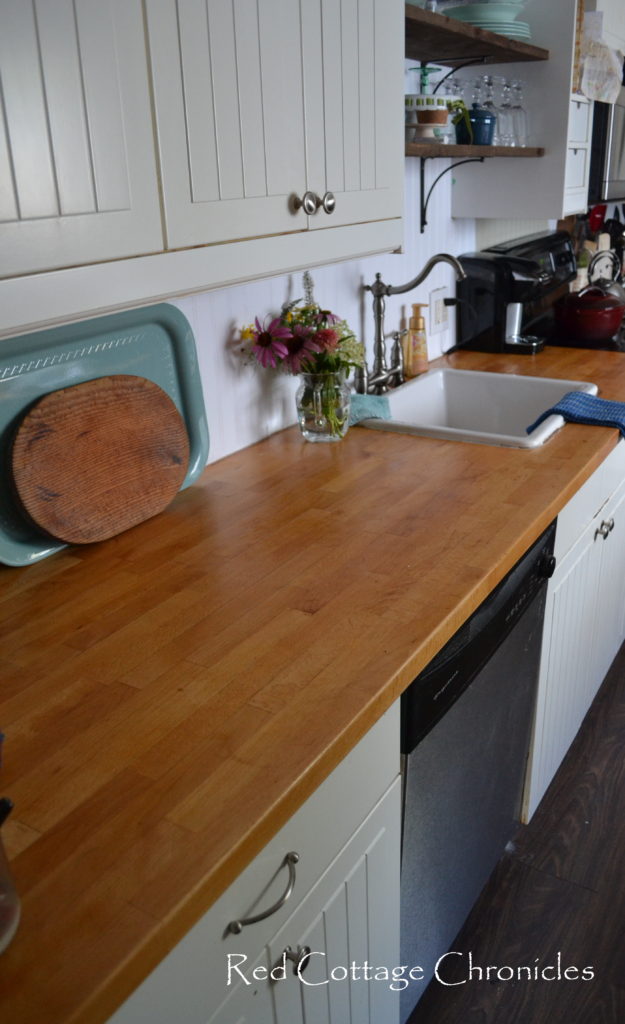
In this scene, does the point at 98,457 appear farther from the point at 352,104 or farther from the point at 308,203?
the point at 352,104

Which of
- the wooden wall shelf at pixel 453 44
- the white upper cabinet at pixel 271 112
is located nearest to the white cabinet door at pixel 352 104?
the white upper cabinet at pixel 271 112

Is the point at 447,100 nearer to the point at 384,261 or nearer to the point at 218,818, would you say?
the point at 384,261

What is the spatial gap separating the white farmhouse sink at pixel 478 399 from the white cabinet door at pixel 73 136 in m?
1.16

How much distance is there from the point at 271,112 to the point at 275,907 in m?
1.03

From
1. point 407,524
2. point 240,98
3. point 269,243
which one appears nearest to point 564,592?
point 407,524

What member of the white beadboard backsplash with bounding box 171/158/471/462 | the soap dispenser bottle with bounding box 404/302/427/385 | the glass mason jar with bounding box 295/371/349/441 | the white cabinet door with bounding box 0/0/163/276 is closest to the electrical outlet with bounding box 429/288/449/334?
the white beadboard backsplash with bounding box 171/158/471/462

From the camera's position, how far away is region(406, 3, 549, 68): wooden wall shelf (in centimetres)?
167

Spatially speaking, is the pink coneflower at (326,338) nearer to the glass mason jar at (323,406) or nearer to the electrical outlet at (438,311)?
the glass mason jar at (323,406)

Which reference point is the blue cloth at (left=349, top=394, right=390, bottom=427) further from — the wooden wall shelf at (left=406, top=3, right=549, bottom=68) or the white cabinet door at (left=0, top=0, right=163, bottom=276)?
the white cabinet door at (left=0, top=0, right=163, bottom=276)

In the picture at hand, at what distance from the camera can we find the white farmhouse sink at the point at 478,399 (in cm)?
217

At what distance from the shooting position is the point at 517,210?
8.07ft

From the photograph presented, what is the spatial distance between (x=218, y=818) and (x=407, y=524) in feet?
2.32

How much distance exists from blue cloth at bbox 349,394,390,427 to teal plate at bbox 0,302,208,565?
1.49 ft

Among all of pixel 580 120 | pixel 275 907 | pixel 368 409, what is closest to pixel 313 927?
pixel 275 907
